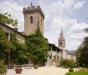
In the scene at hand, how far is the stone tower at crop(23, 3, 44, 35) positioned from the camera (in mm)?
57500

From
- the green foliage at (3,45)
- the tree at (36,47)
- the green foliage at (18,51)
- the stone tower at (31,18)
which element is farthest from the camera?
the stone tower at (31,18)

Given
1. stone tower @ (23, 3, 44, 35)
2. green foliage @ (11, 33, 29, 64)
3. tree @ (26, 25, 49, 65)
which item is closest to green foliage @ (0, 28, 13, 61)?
green foliage @ (11, 33, 29, 64)

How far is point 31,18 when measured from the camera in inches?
2303

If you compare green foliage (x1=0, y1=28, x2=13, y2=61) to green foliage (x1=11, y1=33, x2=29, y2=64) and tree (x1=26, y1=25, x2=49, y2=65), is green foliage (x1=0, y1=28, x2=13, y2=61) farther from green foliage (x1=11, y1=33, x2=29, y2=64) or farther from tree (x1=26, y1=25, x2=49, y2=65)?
tree (x1=26, y1=25, x2=49, y2=65)

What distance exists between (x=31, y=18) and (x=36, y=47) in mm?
A: 10028

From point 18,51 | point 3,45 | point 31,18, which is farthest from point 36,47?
point 3,45

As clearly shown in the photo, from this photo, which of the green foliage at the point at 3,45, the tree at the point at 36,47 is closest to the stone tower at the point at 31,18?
the tree at the point at 36,47

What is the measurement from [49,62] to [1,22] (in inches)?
1005

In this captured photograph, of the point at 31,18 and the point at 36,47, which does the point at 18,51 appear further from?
the point at 31,18

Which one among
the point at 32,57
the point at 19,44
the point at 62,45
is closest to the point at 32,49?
the point at 32,57

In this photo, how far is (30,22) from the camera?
58094mm

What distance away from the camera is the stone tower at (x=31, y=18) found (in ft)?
189

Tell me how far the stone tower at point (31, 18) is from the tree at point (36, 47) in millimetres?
4800

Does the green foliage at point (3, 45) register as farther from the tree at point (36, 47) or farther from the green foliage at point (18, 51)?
the tree at point (36, 47)
